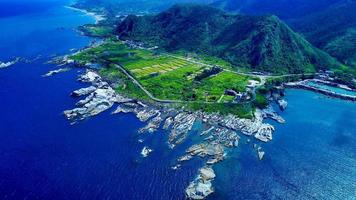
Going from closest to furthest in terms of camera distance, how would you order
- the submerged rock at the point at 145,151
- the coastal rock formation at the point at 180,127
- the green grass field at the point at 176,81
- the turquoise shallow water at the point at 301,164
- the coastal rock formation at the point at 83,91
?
the turquoise shallow water at the point at 301,164, the submerged rock at the point at 145,151, the coastal rock formation at the point at 180,127, the green grass field at the point at 176,81, the coastal rock formation at the point at 83,91

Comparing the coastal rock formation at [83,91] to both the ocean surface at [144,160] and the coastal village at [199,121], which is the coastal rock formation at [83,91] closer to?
the coastal village at [199,121]

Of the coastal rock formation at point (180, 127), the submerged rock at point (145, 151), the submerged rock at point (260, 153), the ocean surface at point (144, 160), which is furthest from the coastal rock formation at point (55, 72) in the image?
the submerged rock at point (260, 153)

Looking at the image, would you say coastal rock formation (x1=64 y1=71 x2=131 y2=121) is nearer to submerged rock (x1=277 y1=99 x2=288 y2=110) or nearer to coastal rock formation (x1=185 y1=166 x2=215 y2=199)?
coastal rock formation (x1=185 y1=166 x2=215 y2=199)

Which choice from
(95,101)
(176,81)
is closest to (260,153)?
(95,101)

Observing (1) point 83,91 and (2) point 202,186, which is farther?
(1) point 83,91

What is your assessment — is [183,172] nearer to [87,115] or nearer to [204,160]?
[204,160]

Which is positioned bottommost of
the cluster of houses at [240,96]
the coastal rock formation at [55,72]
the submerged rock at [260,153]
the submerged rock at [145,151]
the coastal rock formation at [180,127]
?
the coastal rock formation at [55,72]

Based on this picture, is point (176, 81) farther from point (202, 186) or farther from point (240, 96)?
point (202, 186)
